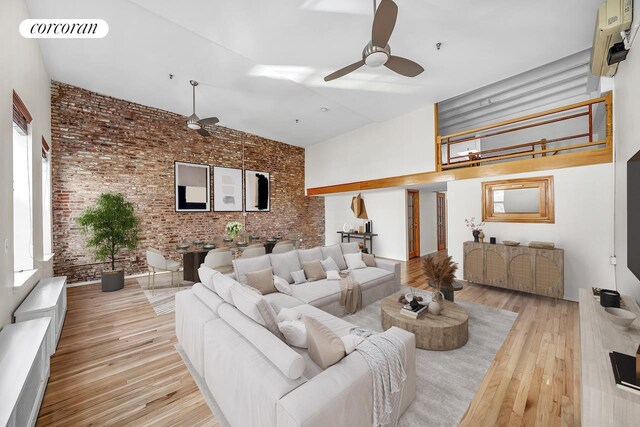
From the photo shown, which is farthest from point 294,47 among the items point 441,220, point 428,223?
point 441,220

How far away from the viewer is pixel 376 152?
699 centimetres

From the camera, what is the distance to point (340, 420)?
1.24 meters

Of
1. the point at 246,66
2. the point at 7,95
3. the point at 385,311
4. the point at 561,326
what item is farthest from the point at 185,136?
the point at 561,326

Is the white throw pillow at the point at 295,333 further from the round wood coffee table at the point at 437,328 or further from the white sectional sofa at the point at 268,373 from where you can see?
the round wood coffee table at the point at 437,328

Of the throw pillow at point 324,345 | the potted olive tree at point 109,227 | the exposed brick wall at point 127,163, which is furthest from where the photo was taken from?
the exposed brick wall at point 127,163

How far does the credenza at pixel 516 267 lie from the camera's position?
12.5ft

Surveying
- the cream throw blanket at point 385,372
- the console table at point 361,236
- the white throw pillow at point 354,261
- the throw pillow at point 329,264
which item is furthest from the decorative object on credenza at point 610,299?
the console table at point 361,236

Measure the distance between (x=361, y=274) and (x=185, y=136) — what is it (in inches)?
218

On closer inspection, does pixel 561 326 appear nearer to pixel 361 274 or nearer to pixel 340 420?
pixel 361 274

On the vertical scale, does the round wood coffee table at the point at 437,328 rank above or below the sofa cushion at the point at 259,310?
Answer: below

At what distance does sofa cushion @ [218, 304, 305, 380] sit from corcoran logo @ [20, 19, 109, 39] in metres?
2.10

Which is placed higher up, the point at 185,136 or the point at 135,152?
the point at 185,136

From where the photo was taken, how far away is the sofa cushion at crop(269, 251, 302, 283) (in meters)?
3.62

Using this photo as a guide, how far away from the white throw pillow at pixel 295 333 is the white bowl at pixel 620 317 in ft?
7.55
